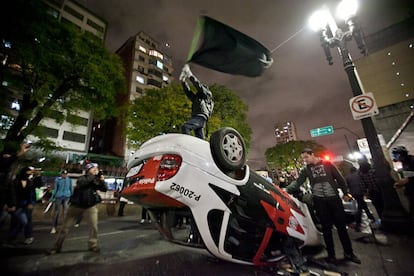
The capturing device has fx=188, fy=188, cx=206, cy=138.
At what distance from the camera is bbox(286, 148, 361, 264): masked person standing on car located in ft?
9.45

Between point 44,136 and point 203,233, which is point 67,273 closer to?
point 203,233

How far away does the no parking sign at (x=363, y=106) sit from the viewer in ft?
16.1

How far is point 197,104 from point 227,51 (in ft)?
4.87

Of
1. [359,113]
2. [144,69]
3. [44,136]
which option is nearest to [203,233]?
[359,113]

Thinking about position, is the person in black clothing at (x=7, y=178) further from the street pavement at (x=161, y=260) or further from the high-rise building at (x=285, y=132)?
the high-rise building at (x=285, y=132)

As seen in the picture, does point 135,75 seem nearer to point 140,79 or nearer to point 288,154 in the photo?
point 140,79

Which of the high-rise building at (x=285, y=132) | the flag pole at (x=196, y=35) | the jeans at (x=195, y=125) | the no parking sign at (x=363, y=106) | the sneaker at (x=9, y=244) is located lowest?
the sneaker at (x=9, y=244)

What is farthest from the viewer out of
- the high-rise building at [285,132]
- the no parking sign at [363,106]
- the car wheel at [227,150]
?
the high-rise building at [285,132]

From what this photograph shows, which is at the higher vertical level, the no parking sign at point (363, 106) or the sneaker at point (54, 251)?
the no parking sign at point (363, 106)

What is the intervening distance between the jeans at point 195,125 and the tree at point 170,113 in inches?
378

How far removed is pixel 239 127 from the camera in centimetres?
1639

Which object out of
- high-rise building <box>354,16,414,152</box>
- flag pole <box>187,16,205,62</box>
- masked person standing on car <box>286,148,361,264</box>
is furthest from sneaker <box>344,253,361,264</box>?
high-rise building <box>354,16,414,152</box>

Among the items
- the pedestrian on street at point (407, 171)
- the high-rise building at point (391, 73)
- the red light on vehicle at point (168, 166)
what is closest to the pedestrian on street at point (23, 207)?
the red light on vehicle at point (168, 166)

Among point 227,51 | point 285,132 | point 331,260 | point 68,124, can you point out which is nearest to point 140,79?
point 68,124
